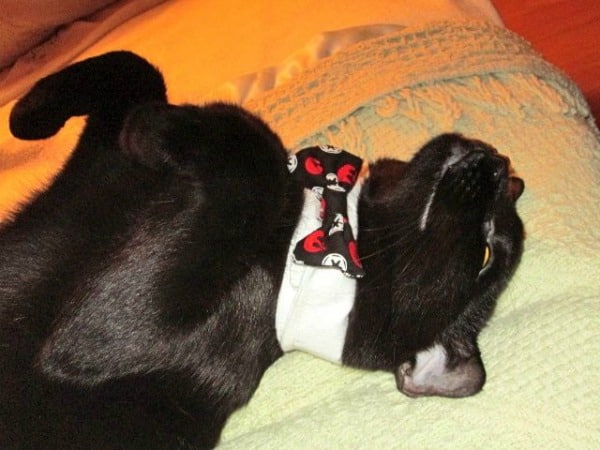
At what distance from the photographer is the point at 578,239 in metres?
1.05

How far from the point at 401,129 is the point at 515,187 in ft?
0.91

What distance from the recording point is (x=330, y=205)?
96 centimetres

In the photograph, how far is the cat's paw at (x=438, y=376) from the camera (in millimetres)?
951

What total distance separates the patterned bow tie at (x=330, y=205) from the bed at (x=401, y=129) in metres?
0.23

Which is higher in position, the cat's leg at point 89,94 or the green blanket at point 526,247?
the cat's leg at point 89,94

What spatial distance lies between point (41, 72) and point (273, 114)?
19.2 inches

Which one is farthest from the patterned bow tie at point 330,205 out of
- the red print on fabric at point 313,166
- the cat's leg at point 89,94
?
the cat's leg at point 89,94

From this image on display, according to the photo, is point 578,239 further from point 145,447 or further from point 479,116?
point 145,447

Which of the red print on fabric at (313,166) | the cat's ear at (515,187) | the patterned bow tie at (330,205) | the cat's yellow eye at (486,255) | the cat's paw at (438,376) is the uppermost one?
the red print on fabric at (313,166)

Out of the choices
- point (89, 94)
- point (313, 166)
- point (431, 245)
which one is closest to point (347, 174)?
point (313, 166)

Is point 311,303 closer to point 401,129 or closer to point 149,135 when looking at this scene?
point 149,135

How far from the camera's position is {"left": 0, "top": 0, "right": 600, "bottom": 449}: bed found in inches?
37.9

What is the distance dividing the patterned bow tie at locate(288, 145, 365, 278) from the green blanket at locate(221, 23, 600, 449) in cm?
23

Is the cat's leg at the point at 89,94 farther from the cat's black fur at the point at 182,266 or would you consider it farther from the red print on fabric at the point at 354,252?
the red print on fabric at the point at 354,252
